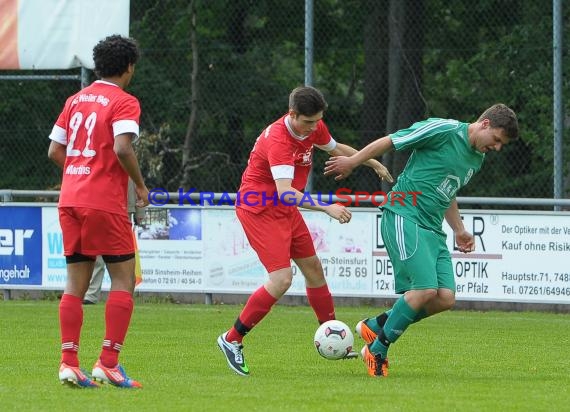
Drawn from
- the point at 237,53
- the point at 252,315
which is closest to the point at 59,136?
the point at 252,315

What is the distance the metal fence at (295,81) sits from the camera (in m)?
18.3

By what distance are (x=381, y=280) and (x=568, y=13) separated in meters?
4.87

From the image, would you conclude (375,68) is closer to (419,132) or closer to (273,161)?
(273,161)

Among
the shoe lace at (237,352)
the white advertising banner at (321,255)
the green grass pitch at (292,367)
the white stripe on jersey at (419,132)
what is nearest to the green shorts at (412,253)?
the white stripe on jersey at (419,132)

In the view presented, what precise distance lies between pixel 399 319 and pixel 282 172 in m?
1.24

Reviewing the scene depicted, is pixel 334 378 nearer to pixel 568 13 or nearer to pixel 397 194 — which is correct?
pixel 397 194

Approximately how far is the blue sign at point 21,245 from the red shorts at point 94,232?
821cm

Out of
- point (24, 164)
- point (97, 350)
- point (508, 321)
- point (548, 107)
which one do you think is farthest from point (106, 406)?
point (24, 164)

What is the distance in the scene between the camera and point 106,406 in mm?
6758

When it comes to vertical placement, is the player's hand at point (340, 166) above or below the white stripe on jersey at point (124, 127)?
below

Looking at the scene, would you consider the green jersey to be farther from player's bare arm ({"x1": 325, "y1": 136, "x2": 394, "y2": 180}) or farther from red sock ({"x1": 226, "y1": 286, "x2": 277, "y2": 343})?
red sock ({"x1": 226, "y1": 286, "x2": 277, "y2": 343})

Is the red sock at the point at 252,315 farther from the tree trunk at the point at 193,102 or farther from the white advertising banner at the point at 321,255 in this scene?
the tree trunk at the point at 193,102

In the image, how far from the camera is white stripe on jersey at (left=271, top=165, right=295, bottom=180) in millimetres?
8453

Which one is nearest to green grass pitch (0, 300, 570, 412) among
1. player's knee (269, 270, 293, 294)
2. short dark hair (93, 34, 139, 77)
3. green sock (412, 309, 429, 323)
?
green sock (412, 309, 429, 323)
